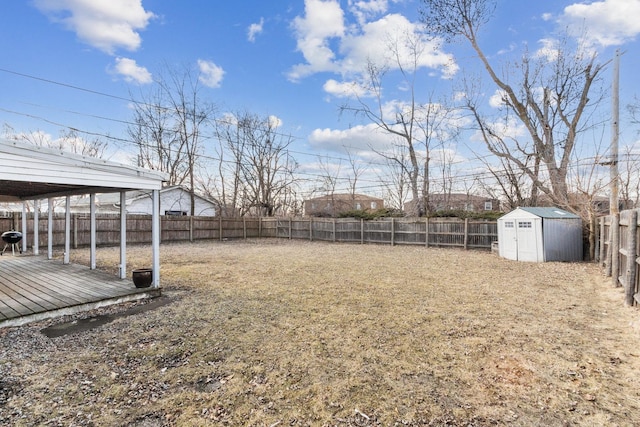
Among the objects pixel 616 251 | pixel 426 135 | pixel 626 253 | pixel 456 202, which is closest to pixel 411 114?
pixel 426 135

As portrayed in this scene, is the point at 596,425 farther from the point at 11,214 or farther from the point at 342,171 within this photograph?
the point at 342,171

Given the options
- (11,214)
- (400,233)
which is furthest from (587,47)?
(11,214)

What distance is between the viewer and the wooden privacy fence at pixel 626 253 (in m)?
4.46

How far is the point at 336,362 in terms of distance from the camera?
2.87 meters

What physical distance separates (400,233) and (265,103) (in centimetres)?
1418

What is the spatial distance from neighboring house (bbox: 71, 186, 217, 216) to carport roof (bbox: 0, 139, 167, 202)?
46.3ft

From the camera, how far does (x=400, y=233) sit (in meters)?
14.8

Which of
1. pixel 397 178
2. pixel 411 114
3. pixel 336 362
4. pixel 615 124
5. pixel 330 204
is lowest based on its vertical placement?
pixel 336 362

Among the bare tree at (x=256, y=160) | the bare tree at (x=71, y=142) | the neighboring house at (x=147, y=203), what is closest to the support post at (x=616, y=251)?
the neighboring house at (x=147, y=203)

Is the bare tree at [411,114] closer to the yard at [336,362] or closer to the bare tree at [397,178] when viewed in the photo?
the bare tree at [397,178]

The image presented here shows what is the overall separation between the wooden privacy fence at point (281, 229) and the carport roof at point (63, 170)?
9330mm

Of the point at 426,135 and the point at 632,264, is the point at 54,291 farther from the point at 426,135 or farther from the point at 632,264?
the point at 426,135

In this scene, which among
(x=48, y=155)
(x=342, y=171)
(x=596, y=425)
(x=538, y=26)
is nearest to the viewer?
(x=596, y=425)

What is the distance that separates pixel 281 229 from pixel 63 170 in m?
14.8
